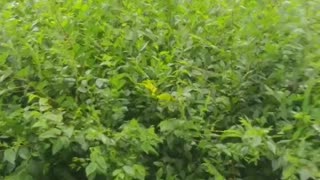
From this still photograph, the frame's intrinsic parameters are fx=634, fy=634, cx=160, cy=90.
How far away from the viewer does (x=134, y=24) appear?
2.93 metres

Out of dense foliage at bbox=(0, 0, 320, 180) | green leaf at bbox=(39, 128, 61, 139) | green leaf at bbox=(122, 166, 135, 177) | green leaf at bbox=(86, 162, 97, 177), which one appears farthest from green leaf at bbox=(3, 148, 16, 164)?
green leaf at bbox=(122, 166, 135, 177)

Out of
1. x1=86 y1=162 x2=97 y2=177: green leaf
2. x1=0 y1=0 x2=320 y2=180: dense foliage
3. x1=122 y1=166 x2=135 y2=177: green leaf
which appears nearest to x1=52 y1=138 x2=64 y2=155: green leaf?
x1=0 y1=0 x2=320 y2=180: dense foliage

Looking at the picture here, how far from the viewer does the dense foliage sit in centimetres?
242

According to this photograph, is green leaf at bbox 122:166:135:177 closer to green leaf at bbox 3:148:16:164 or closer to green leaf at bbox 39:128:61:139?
green leaf at bbox 39:128:61:139

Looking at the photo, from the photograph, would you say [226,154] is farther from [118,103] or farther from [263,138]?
[118,103]

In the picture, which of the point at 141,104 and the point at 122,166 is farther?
the point at 141,104

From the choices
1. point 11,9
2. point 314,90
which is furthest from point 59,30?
point 314,90

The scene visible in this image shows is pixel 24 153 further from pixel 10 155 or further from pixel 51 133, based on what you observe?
pixel 51 133

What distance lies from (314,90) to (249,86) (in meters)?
0.29

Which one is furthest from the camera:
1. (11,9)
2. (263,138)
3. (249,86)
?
(11,9)

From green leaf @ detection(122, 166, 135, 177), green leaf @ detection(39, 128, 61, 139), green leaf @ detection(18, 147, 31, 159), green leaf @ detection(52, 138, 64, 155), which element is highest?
green leaf @ detection(39, 128, 61, 139)

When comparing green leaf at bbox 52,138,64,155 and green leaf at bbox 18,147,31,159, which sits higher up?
green leaf at bbox 52,138,64,155

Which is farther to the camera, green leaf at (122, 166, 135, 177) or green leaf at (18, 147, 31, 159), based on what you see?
green leaf at (18, 147, 31, 159)

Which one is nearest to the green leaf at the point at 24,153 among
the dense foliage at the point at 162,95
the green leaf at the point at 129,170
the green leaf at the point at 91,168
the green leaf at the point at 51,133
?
the dense foliage at the point at 162,95
